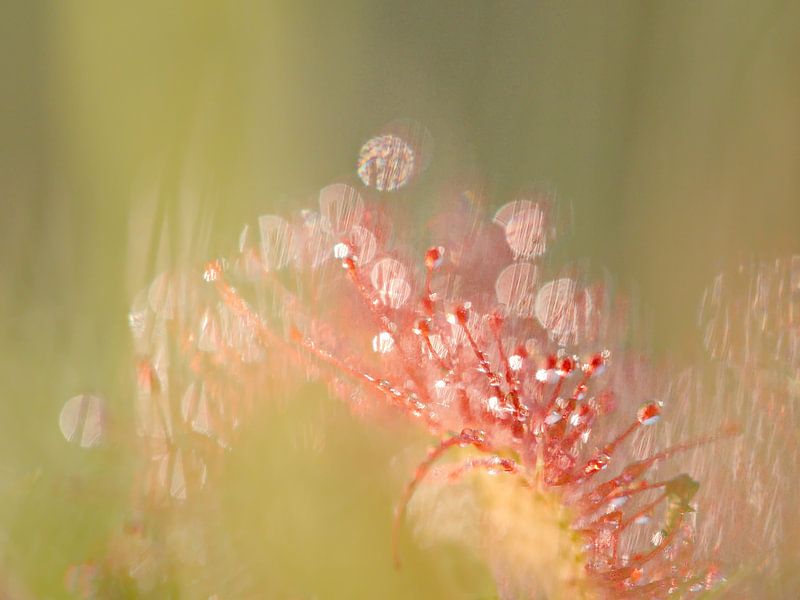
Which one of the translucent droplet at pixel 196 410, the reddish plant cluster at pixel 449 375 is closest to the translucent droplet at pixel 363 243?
the reddish plant cluster at pixel 449 375

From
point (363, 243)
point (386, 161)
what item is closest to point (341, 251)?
point (363, 243)

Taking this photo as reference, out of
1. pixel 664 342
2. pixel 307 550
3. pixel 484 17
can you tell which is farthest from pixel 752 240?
pixel 307 550

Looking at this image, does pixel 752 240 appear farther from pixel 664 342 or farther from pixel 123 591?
pixel 123 591

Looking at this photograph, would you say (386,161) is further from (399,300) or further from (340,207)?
(399,300)

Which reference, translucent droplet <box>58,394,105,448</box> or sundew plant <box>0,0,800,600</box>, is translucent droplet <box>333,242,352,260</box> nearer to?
sundew plant <box>0,0,800,600</box>

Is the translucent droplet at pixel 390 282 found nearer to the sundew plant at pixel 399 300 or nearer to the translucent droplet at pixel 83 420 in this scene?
the sundew plant at pixel 399 300

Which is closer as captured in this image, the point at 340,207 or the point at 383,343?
the point at 383,343

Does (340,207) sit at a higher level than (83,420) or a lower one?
higher

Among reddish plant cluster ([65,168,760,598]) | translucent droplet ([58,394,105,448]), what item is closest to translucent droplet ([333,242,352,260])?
reddish plant cluster ([65,168,760,598])
